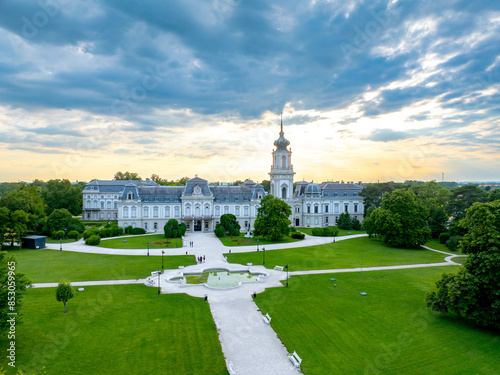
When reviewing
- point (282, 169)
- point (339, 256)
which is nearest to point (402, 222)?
point (339, 256)

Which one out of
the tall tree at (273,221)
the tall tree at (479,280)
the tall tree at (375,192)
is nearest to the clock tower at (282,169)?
the tall tree at (273,221)

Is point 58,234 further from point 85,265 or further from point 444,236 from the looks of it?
point 444,236

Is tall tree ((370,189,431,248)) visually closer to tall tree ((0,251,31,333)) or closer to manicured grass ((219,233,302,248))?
manicured grass ((219,233,302,248))

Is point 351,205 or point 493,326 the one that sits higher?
point 351,205

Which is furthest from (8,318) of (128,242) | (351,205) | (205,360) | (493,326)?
(351,205)

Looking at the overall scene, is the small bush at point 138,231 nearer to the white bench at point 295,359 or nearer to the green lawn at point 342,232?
the green lawn at point 342,232

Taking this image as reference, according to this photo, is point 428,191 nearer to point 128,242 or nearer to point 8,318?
point 128,242

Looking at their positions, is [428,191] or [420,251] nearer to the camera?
[420,251]
